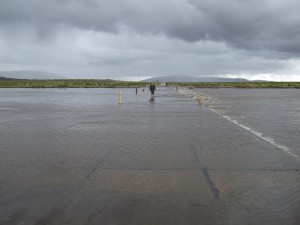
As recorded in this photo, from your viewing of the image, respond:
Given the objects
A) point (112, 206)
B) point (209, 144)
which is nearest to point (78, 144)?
point (209, 144)

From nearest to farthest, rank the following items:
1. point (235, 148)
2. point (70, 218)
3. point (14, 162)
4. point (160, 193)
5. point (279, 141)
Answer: point (70, 218) < point (160, 193) < point (14, 162) < point (235, 148) < point (279, 141)

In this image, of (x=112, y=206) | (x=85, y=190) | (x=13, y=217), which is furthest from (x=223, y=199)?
(x=13, y=217)

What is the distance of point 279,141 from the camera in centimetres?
1181

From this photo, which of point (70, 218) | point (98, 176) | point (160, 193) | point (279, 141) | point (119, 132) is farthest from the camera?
point (119, 132)

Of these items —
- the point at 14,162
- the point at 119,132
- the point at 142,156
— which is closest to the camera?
the point at 14,162

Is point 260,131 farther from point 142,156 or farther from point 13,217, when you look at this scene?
point 13,217

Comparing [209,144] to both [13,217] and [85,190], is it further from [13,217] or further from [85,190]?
[13,217]

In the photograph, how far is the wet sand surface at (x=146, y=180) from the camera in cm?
530

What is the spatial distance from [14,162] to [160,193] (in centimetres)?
386

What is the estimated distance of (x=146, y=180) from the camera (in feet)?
23.1

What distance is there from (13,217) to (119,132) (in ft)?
27.8

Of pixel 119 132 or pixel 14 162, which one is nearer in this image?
pixel 14 162

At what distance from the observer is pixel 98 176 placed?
735 cm

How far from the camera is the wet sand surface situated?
530 cm
